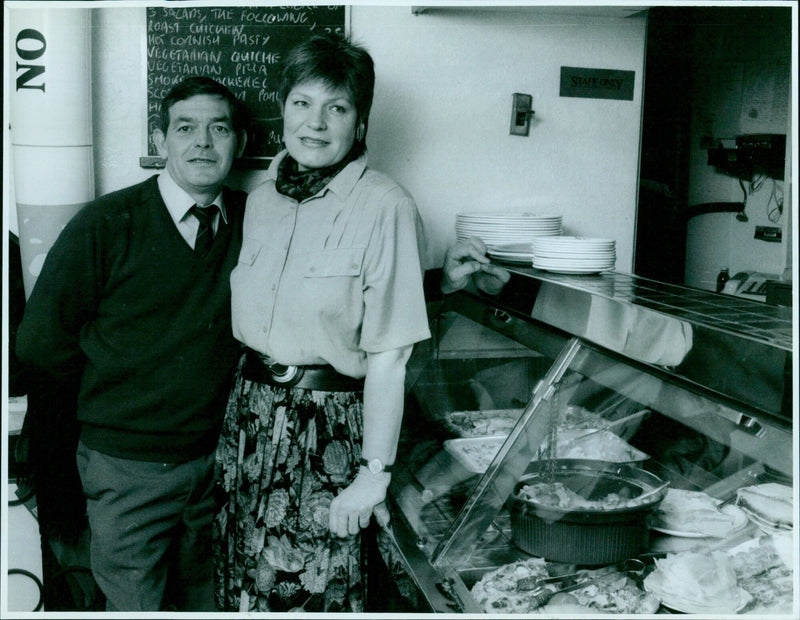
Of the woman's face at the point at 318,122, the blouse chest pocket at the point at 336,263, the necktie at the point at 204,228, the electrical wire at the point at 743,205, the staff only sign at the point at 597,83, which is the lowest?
the blouse chest pocket at the point at 336,263

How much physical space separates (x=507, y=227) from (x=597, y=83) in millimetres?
710

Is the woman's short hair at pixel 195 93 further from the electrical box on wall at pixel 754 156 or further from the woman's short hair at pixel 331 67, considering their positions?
the electrical box on wall at pixel 754 156

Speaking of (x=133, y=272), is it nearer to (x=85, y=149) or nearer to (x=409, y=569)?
(x=85, y=149)

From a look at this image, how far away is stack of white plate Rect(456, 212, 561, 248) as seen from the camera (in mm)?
2377

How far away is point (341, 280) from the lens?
183 centimetres

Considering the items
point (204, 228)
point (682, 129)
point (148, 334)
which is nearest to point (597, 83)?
point (204, 228)

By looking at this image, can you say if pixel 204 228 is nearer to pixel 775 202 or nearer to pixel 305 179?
pixel 305 179

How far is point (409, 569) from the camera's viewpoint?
156cm

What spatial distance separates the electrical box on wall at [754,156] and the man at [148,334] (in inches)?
115

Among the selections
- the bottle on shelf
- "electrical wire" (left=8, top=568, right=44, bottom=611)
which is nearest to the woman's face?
"electrical wire" (left=8, top=568, right=44, bottom=611)

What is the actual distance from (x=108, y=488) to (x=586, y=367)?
53.2 inches

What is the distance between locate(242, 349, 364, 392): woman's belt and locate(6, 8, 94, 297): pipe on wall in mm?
748

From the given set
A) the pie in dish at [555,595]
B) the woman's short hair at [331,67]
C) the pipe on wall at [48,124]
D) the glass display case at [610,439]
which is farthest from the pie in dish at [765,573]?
the pipe on wall at [48,124]

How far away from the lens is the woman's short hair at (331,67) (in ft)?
6.22
